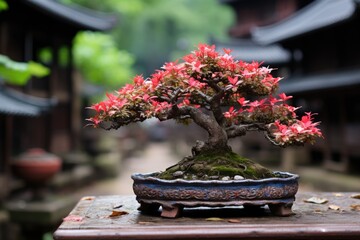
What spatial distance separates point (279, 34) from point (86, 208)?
18129 millimetres

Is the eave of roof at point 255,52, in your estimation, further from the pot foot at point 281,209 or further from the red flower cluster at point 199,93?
the pot foot at point 281,209

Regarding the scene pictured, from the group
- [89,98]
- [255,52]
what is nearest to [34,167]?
[89,98]

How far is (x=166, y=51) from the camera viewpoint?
4791cm

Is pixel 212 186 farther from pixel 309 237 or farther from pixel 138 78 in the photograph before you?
pixel 138 78

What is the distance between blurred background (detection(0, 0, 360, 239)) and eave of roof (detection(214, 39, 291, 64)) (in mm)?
77

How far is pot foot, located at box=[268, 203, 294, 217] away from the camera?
11.4 feet

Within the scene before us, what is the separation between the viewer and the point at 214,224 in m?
3.07

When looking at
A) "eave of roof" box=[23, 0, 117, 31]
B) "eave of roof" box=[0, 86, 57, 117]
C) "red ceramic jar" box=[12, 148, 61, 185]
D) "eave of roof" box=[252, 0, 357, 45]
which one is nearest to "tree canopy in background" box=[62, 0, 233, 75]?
"eave of roof" box=[252, 0, 357, 45]

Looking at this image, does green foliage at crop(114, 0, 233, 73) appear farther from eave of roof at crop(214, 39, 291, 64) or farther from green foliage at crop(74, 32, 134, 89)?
green foliage at crop(74, 32, 134, 89)

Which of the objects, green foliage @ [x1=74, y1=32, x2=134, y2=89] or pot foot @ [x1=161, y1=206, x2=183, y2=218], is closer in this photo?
pot foot @ [x1=161, y1=206, x2=183, y2=218]

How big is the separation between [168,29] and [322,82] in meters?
28.8

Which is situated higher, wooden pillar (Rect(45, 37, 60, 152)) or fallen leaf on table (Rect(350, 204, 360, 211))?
wooden pillar (Rect(45, 37, 60, 152))

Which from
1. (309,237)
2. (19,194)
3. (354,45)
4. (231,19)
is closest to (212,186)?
(309,237)

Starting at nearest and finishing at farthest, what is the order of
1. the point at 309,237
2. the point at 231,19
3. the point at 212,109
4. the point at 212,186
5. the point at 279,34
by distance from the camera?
the point at 309,237 → the point at 212,186 → the point at 212,109 → the point at 279,34 → the point at 231,19
